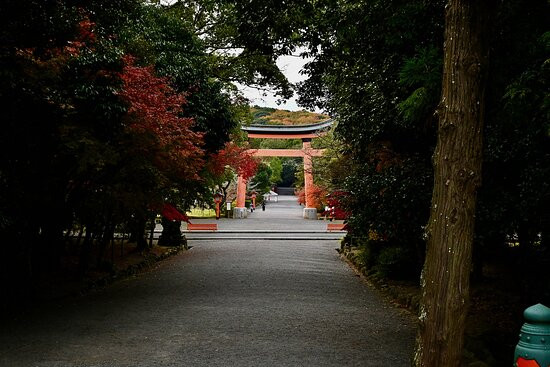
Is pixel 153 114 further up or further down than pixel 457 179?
further up

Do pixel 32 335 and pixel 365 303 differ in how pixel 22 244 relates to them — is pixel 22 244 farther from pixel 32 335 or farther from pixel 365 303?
pixel 365 303

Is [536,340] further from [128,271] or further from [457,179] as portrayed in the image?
[128,271]

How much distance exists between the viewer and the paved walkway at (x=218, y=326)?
5996mm

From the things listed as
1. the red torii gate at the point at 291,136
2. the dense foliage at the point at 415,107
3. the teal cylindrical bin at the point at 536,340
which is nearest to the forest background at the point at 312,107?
the dense foliage at the point at 415,107

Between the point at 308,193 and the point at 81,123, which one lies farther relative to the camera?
the point at 308,193

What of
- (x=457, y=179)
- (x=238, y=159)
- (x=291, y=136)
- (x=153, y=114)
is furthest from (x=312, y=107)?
(x=291, y=136)

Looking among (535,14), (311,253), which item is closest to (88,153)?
(535,14)

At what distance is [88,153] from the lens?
864 cm

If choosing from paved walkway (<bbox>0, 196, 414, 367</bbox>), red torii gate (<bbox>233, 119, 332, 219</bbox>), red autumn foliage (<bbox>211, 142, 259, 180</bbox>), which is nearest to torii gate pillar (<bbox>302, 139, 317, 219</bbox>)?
red torii gate (<bbox>233, 119, 332, 219</bbox>)

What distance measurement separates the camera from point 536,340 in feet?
11.5

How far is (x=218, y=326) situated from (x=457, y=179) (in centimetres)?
484

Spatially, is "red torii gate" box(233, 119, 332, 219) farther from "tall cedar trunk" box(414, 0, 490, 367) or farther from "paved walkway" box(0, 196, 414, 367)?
"tall cedar trunk" box(414, 0, 490, 367)

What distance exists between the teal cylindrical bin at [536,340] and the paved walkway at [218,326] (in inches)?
94.2

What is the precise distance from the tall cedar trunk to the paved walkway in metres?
2.27
